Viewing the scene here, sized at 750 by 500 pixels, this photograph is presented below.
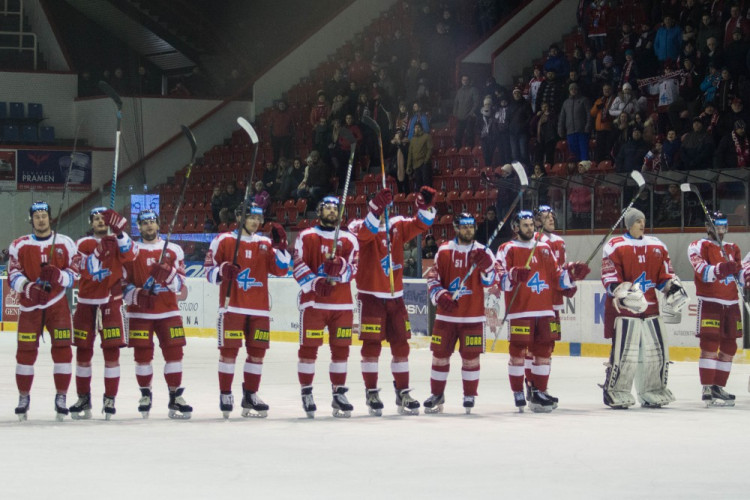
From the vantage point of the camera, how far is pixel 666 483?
6918 mm

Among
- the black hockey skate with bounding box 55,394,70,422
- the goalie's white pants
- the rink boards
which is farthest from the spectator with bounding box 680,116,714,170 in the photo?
the black hockey skate with bounding box 55,394,70,422

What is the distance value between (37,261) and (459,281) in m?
3.37

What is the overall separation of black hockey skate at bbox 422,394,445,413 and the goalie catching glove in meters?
1.71

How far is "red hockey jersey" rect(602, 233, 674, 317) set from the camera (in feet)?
35.8

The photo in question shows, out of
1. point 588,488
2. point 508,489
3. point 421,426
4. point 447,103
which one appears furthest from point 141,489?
point 447,103

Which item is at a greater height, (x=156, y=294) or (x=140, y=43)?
(x=140, y=43)

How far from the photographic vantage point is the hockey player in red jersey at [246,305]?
10258 millimetres

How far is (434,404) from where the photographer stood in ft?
35.0

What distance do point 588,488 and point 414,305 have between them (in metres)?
12.3

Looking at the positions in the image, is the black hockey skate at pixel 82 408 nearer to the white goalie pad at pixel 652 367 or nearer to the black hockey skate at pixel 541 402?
the black hockey skate at pixel 541 402

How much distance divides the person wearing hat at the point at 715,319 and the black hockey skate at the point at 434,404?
2.34 meters

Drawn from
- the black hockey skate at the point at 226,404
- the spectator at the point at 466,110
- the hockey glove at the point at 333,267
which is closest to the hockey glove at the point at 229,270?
the hockey glove at the point at 333,267

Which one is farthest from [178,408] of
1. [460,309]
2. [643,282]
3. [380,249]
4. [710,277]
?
[710,277]

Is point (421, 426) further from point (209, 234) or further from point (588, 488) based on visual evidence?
point (209, 234)
